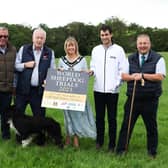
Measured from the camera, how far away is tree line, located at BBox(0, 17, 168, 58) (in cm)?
5556

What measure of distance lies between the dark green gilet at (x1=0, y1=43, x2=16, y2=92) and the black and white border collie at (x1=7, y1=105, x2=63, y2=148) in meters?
0.47

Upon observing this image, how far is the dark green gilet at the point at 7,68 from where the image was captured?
8.85 metres

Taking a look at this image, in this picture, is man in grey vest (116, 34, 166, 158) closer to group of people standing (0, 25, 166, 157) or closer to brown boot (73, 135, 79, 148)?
group of people standing (0, 25, 166, 157)

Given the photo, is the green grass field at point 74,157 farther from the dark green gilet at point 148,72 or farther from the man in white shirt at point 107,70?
the dark green gilet at point 148,72

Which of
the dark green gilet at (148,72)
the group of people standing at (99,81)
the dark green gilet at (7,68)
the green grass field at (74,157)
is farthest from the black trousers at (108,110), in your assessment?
the dark green gilet at (7,68)

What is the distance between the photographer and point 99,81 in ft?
28.6

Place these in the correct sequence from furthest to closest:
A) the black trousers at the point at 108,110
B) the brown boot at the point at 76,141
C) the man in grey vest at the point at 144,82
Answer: the brown boot at the point at 76,141
the black trousers at the point at 108,110
the man in grey vest at the point at 144,82

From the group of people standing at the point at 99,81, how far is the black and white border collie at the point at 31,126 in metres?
0.28

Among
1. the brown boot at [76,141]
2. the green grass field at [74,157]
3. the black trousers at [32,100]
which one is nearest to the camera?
the green grass field at [74,157]

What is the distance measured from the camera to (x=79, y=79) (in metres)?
8.77

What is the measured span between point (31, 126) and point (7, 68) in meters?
1.22

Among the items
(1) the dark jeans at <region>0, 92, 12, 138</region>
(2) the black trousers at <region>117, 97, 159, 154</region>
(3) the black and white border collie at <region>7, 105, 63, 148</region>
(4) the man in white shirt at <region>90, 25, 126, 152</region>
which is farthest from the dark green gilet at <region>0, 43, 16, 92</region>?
(2) the black trousers at <region>117, 97, 159, 154</region>

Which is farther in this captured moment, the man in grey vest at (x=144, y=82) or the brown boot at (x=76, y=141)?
the brown boot at (x=76, y=141)

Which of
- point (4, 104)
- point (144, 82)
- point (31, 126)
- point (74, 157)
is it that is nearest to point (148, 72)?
point (144, 82)
